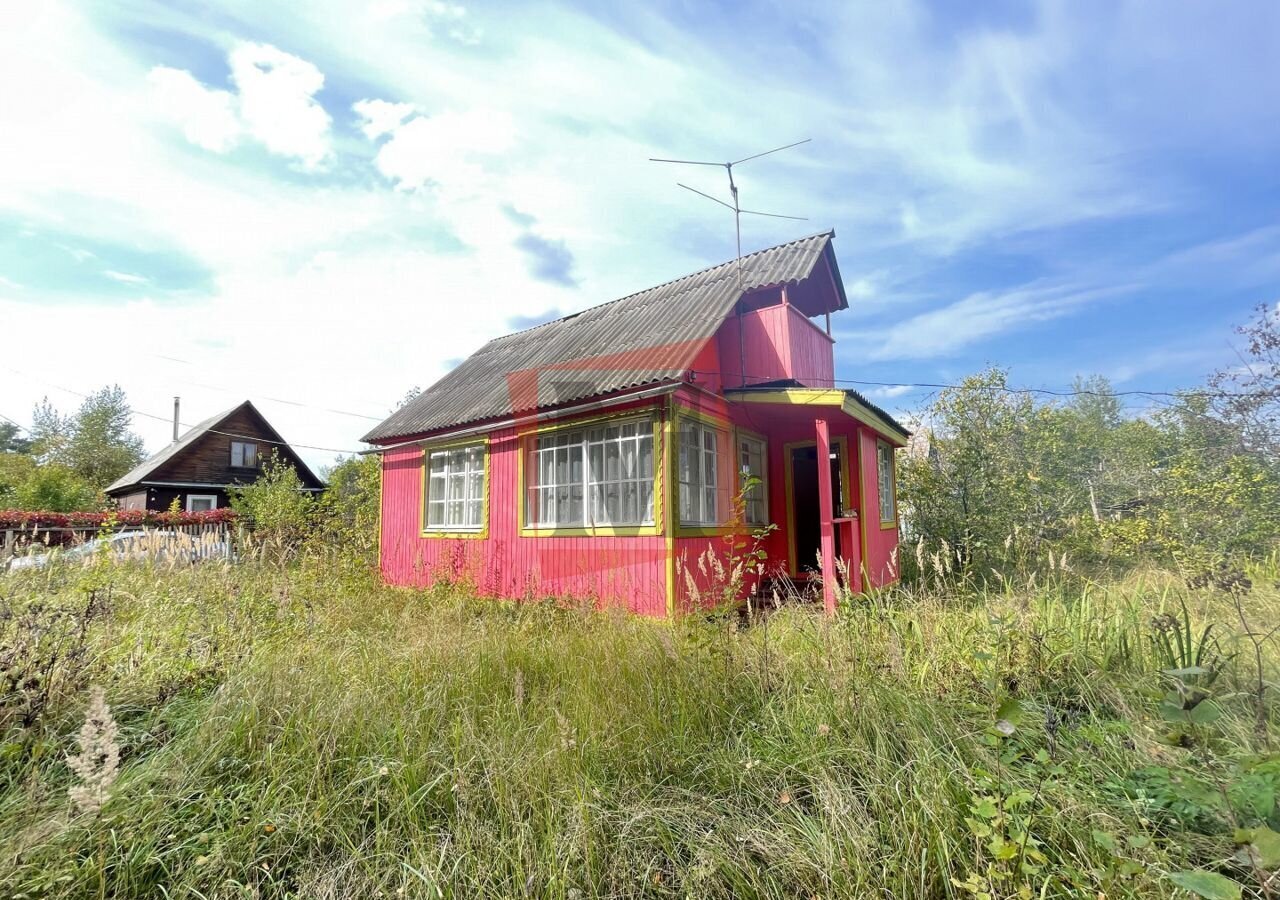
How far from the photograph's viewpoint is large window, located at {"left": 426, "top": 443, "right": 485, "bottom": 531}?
9367 mm

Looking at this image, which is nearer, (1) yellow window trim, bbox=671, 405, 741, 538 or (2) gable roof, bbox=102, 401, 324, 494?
(1) yellow window trim, bbox=671, 405, 741, 538

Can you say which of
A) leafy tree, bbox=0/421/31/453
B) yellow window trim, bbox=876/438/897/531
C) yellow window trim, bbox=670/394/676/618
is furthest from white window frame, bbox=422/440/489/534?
leafy tree, bbox=0/421/31/453

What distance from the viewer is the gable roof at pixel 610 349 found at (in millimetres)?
7758

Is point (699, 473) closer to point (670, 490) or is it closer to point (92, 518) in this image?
point (670, 490)

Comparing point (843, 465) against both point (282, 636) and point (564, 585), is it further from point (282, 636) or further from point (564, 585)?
point (282, 636)

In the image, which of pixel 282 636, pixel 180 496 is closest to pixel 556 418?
pixel 282 636

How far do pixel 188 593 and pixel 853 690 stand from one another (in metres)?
6.31

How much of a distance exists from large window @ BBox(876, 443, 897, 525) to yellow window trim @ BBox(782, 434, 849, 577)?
106 centimetres

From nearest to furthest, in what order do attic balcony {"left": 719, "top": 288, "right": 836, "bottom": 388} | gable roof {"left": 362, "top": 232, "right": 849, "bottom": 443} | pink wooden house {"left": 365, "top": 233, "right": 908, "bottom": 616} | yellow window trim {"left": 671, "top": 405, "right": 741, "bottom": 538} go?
yellow window trim {"left": 671, "top": 405, "right": 741, "bottom": 538}, pink wooden house {"left": 365, "top": 233, "right": 908, "bottom": 616}, gable roof {"left": 362, "top": 232, "right": 849, "bottom": 443}, attic balcony {"left": 719, "top": 288, "right": 836, "bottom": 388}

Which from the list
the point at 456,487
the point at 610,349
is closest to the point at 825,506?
the point at 610,349

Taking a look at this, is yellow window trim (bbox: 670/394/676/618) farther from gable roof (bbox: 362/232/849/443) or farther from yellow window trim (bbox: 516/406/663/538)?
gable roof (bbox: 362/232/849/443)

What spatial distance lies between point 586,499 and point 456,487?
127 inches

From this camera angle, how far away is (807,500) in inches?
402

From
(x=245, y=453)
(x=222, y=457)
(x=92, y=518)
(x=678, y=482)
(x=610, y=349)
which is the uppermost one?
(x=245, y=453)
